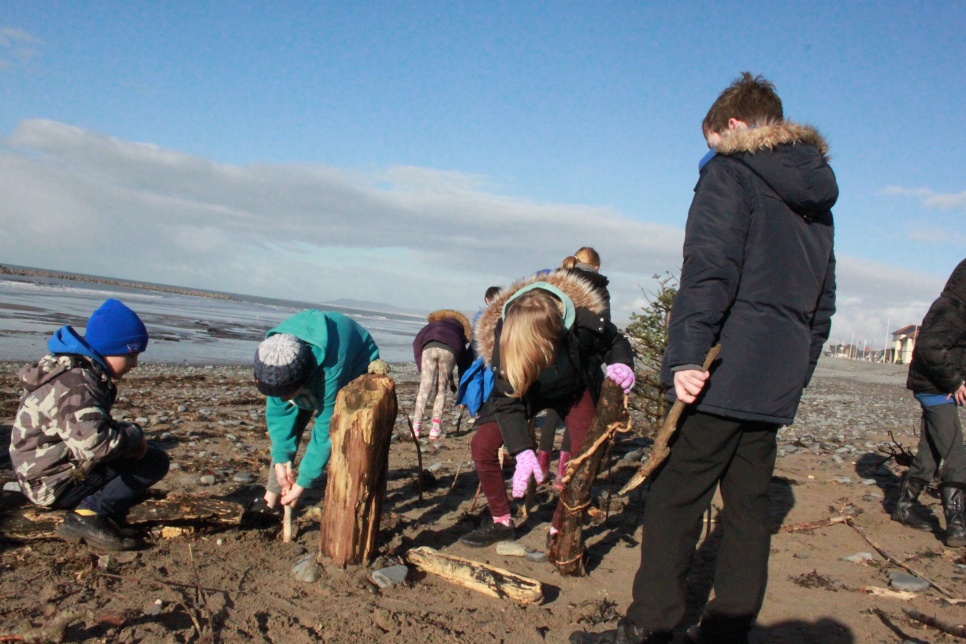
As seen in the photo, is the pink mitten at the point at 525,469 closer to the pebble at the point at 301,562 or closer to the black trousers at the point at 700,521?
the black trousers at the point at 700,521

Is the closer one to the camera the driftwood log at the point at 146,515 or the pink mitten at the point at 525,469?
the driftwood log at the point at 146,515

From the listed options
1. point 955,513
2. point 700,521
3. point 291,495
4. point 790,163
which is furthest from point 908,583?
point 291,495

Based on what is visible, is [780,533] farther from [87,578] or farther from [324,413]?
[87,578]

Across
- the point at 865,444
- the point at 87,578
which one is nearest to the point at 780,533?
the point at 87,578

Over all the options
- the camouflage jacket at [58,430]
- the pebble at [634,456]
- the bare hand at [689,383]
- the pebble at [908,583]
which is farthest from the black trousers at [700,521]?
the pebble at [634,456]

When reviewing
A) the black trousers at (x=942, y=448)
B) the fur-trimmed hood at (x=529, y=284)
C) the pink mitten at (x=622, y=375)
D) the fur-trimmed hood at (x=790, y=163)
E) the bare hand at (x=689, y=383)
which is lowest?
the black trousers at (x=942, y=448)

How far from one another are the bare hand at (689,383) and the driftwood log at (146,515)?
311 cm

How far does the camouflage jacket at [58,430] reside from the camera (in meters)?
3.93

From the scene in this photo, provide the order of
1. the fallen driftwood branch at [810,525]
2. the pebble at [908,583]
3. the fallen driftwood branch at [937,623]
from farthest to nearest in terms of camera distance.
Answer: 1. the fallen driftwood branch at [810,525]
2. the pebble at [908,583]
3. the fallen driftwood branch at [937,623]

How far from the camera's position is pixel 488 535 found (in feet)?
15.5

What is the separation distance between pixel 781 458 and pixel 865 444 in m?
2.42

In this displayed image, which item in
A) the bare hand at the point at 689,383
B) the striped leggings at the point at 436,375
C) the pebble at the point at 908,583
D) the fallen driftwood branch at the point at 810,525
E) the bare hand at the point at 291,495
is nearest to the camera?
the bare hand at the point at 689,383

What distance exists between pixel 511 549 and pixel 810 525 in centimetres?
270

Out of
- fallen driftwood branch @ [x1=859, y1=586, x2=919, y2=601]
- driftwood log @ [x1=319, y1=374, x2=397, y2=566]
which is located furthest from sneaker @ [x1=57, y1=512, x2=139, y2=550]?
fallen driftwood branch @ [x1=859, y1=586, x2=919, y2=601]
